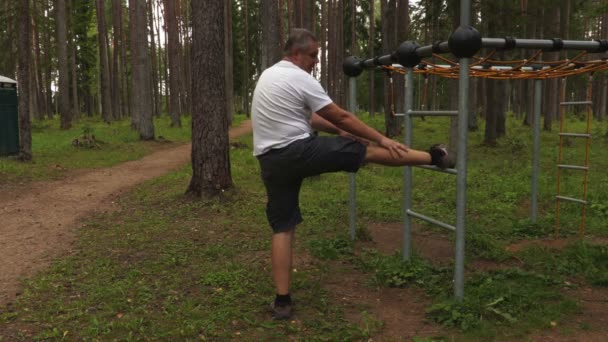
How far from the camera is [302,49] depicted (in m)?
3.59

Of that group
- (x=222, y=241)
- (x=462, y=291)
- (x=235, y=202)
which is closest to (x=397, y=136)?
(x=235, y=202)

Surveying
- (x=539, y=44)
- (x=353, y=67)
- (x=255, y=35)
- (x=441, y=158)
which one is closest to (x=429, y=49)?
(x=539, y=44)

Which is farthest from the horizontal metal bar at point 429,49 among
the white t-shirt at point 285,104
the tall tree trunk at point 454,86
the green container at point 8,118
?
the green container at point 8,118

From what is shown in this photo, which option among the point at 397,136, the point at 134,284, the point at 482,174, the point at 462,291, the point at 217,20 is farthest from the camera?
the point at 397,136

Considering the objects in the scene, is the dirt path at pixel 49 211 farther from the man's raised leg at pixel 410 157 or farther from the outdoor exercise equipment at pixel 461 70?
the outdoor exercise equipment at pixel 461 70

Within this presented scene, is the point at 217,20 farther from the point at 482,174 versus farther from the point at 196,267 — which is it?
the point at 482,174

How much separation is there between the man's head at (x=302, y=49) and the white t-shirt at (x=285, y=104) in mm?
76

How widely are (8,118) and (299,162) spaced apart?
1157 cm

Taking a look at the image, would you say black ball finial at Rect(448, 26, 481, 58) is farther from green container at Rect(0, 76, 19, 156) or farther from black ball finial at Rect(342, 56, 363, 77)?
green container at Rect(0, 76, 19, 156)

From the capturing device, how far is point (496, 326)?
11.5 feet

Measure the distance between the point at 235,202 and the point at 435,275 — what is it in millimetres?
3803

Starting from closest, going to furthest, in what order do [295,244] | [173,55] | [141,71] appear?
[295,244] → [141,71] → [173,55]

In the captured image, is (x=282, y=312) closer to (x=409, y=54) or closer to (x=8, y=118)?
(x=409, y=54)

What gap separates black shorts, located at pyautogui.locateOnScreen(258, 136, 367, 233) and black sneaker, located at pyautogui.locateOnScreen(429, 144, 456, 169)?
63cm
